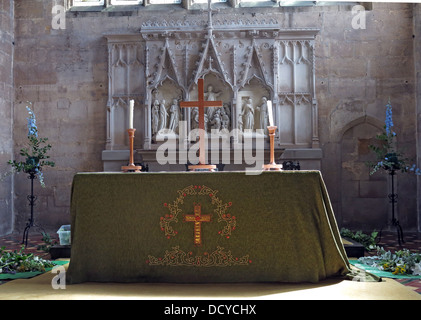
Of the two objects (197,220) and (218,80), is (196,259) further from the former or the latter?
(218,80)

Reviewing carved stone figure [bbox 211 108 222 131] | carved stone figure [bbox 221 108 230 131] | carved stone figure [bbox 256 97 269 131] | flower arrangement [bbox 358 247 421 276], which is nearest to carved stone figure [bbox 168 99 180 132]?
carved stone figure [bbox 211 108 222 131]

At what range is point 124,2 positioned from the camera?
8.84 m

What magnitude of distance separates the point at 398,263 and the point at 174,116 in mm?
5038

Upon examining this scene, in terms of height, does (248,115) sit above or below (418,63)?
below

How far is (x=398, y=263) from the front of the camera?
4.53 meters

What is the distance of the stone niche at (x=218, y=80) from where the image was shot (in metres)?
8.09

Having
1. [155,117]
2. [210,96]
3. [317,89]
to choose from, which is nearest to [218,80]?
[210,96]

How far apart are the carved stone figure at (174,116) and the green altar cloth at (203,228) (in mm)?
4516

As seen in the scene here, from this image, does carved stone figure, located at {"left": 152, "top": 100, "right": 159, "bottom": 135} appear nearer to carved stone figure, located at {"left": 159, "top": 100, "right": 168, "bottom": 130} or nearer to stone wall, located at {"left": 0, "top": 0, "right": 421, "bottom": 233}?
carved stone figure, located at {"left": 159, "top": 100, "right": 168, "bottom": 130}

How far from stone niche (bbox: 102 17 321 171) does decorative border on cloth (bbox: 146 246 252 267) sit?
14.8ft

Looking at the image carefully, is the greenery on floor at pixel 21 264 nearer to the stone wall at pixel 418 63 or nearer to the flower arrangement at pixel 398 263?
the flower arrangement at pixel 398 263

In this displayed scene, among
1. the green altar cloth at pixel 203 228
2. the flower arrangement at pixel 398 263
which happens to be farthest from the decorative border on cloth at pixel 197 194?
the flower arrangement at pixel 398 263

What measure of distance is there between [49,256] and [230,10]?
5.86 meters
